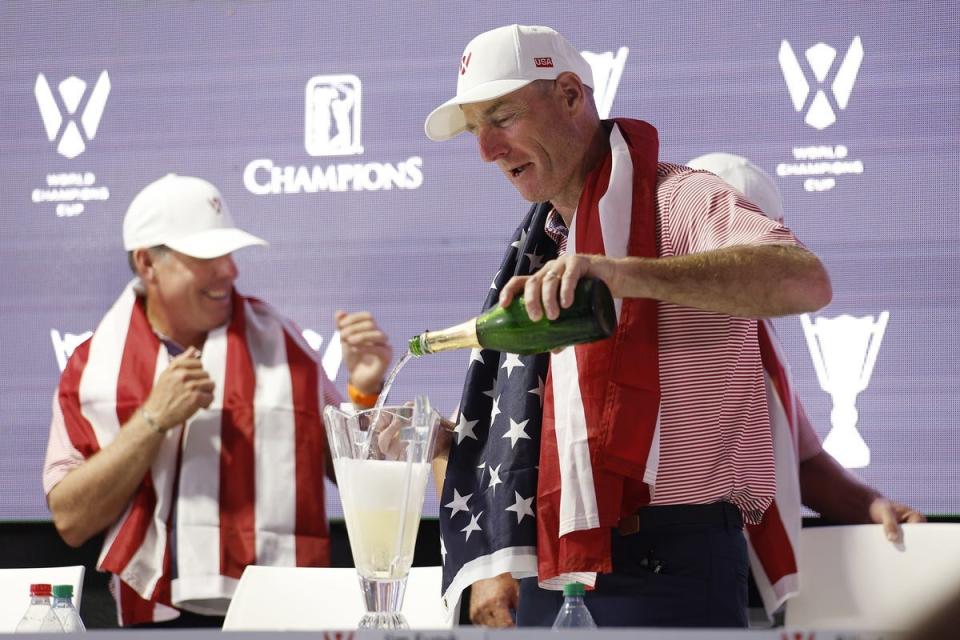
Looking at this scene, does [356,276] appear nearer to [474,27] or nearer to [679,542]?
[474,27]

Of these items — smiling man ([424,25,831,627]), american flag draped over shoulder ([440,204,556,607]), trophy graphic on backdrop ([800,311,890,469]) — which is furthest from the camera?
trophy graphic on backdrop ([800,311,890,469])

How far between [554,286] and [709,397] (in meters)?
0.42

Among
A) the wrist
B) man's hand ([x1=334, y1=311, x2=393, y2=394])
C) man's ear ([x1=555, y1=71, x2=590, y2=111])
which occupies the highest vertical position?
man's ear ([x1=555, y1=71, x2=590, y2=111])

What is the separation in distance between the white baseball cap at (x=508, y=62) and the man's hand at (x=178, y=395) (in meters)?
1.25

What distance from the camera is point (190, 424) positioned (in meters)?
3.02

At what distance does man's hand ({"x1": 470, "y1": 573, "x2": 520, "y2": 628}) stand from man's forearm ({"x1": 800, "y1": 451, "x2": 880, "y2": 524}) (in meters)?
A: 1.20

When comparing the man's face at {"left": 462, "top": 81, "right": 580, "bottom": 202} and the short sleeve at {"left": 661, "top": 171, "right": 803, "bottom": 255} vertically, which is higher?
the man's face at {"left": 462, "top": 81, "right": 580, "bottom": 202}

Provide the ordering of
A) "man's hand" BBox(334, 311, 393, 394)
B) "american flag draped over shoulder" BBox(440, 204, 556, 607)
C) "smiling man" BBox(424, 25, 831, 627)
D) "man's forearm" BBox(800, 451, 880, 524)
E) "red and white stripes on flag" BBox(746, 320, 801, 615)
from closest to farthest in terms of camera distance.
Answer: "smiling man" BBox(424, 25, 831, 627)
"american flag draped over shoulder" BBox(440, 204, 556, 607)
"red and white stripes on flag" BBox(746, 320, 801, 615)
"man's forearm" BBox(800, 451, 880, 524)
"man's hand" BBox(334, 311, 393, 394)

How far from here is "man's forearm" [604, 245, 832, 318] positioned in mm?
1468

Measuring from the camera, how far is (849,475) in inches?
113

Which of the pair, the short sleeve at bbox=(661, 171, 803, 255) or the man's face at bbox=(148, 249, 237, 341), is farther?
the man's face at bbox=(148, 249, 237, 341)

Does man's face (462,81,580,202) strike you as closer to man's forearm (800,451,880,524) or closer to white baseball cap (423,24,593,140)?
white baseball cap (423,24,593,140)

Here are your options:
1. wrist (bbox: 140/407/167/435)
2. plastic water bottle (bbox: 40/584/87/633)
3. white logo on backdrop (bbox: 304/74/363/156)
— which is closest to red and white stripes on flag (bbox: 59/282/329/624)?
wrist (bbox: 140/407/167/435)

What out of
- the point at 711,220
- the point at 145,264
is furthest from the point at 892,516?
the point at 145,264
